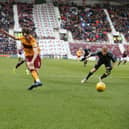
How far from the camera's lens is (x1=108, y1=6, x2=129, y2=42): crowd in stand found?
64.2 m

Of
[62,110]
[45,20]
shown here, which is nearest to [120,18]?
[45,20]

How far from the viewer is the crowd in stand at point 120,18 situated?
6420 cm

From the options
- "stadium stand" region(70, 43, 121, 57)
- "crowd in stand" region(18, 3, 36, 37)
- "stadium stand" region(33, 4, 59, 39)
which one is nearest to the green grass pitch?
"stadium stand" region(70, 43, 121, 57)

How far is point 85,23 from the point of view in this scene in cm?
6419

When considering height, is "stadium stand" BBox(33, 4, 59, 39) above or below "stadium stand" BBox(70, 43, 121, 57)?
above

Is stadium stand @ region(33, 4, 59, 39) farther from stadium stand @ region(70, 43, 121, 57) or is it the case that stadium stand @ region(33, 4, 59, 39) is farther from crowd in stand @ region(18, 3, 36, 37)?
stadium stand @ region(70, 43, 121, 57)

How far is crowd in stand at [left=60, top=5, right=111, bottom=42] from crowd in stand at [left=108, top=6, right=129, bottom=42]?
1.46 m

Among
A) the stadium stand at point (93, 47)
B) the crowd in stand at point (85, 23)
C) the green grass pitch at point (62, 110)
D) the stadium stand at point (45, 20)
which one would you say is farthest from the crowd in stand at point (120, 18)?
the green grass pitch at point (62, 110)

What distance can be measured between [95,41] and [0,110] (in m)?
50.3

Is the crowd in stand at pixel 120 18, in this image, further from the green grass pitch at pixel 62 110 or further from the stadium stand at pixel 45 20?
the green grass pitch at pixel 62 110

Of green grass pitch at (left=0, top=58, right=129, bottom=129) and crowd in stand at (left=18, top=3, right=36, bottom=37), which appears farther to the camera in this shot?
crowd in stand at (left=18, top=3, right=36, bottom=37)

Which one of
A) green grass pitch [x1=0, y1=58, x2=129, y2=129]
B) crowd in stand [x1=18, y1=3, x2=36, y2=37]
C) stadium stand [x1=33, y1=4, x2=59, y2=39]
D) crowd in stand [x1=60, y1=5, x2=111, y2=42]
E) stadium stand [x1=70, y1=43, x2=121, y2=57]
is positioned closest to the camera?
green grass pitch [x1=0, y1=58, x2=129, y2=129]

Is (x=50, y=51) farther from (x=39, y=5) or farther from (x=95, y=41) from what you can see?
(x=39, y=5)

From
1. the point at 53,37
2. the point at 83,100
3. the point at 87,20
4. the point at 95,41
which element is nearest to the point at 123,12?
the point at 87,20
